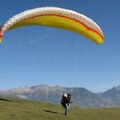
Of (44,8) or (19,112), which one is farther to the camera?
(19,112)

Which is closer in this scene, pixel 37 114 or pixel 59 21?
pixel 59 21

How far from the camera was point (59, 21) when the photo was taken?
114ft

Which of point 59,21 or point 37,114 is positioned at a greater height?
point 59,21

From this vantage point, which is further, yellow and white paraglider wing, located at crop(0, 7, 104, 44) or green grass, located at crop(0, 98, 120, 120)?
green grass, located at crop(0, 98, 120, 120)

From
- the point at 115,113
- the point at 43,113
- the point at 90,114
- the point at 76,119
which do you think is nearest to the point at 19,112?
the point at 43,113

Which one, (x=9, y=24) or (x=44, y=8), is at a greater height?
(x=44, y=8)

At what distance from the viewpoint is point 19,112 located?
1607 inches

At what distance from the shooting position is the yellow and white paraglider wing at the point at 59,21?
3272cm

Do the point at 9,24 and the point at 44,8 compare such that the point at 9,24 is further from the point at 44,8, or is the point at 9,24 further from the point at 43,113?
the point at 43,113

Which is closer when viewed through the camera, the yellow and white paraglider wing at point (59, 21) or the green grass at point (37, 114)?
the yellow and white paraglider wing at point (59, 21)

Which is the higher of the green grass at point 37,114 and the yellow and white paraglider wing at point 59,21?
the yellow and white paraglider wing at point 59,21

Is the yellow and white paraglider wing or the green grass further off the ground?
the yellow and white paraglider wing

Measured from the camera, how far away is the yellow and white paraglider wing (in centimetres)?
3272

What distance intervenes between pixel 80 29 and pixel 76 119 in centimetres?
1167
